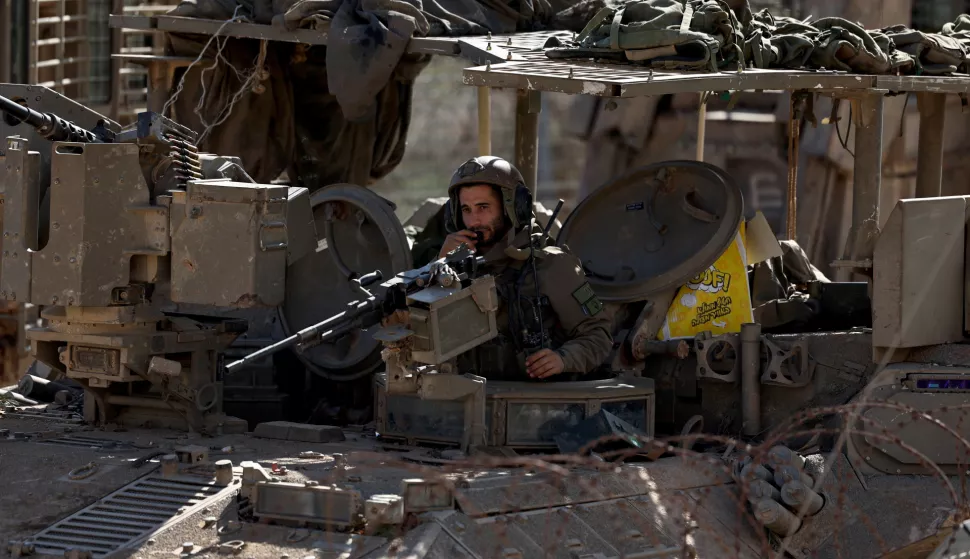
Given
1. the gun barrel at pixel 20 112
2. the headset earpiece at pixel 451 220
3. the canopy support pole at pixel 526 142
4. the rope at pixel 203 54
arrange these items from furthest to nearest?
the canopy support pole at pixel 526 142 → the rope at pixel 203 54 → the headset earpiece at pixel 451 220 → the gun barrel at pixel 20 112

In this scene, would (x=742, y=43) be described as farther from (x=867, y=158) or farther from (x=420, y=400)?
(x=420, y=400)

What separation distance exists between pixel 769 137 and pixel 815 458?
489 inches

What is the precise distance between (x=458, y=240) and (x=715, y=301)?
1.81 metres

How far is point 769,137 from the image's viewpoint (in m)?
20.9

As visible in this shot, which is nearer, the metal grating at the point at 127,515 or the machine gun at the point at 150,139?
the metal grating at the point at 127,515

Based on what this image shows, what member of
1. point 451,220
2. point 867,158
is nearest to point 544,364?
point 451,220

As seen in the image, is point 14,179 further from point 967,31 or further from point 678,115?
point 678,115

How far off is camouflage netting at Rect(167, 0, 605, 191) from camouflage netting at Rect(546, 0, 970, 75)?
116cm

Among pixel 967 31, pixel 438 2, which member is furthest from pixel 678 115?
pixel 438 2

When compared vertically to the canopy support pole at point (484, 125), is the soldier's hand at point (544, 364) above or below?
below

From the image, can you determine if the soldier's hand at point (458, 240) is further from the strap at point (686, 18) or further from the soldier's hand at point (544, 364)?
the strap at point (686, 18)

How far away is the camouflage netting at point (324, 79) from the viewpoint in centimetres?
1133

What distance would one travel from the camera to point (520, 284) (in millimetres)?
9289

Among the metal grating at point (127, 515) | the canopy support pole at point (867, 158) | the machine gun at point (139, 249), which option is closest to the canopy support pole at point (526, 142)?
the canopy support pole at point (867, 158)
